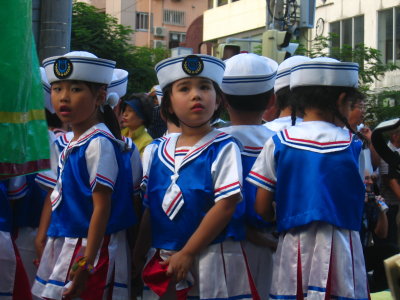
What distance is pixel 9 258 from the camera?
14.7 feet

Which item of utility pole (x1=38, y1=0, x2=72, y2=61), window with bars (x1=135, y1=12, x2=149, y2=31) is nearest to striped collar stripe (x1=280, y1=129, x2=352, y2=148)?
utility pole (x1=38, y1=0, x2=72, y2=61)

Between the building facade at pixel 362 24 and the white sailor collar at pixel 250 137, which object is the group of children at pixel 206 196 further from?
the building facade at pixel 362 24

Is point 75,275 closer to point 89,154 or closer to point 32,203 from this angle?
point 89,154

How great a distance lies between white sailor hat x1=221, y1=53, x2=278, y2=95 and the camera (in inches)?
172

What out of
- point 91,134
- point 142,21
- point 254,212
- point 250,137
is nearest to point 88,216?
point 91,134

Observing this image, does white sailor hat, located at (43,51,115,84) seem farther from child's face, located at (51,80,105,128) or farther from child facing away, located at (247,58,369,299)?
child facing away, located at (247,58,369,299)

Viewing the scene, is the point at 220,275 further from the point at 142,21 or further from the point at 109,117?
the point at 142,21

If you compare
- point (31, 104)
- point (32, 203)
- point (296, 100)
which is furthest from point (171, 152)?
point (31, 104)

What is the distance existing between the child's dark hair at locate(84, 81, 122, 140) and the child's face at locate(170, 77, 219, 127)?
0.47 m

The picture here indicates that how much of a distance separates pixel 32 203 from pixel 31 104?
2.14 m

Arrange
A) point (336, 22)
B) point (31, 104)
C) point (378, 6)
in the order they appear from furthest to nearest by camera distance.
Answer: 1. point (336, 22)
2. point (378, 6)
3. point (31, 104)

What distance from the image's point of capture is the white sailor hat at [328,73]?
3.93 metres

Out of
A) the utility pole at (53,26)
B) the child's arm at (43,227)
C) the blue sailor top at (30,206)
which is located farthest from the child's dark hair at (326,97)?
the utility pole at (53,26)

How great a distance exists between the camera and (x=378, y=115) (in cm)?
1878
